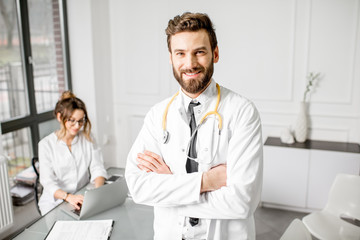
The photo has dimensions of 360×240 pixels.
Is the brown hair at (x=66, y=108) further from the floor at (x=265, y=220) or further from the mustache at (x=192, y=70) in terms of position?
the mustache at (x=192, y=70)

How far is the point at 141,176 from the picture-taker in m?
1.44

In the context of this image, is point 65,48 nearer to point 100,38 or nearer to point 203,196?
point 100,38

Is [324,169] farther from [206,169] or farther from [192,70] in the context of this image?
[192,70]

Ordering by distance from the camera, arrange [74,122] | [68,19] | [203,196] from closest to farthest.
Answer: [203,196] < [74,122] < [68,19]

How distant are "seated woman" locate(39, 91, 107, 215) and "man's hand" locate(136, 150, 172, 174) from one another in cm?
91

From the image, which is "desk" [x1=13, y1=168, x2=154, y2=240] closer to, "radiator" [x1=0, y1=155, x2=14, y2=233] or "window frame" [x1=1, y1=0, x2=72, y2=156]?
"radiator" [x1=0, y1=155, x2=14, y2=233]

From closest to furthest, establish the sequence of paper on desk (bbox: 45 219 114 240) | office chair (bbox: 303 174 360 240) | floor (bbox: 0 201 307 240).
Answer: paper on desk (bbox: 45 219 114 240)
office chair (bbox: 303 174 360 240)
floor (bbox: 0 201 307 240)

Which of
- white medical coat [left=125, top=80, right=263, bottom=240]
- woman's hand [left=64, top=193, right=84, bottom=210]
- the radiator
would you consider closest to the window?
the radiator

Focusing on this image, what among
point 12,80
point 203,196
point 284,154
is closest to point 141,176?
point 203,196

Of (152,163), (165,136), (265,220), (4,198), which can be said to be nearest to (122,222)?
(152,163)

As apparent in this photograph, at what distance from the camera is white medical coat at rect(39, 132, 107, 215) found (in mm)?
2299

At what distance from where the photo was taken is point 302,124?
3.27m

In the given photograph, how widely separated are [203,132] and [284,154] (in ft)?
6.60

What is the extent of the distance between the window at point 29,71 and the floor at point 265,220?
0.44 metres
